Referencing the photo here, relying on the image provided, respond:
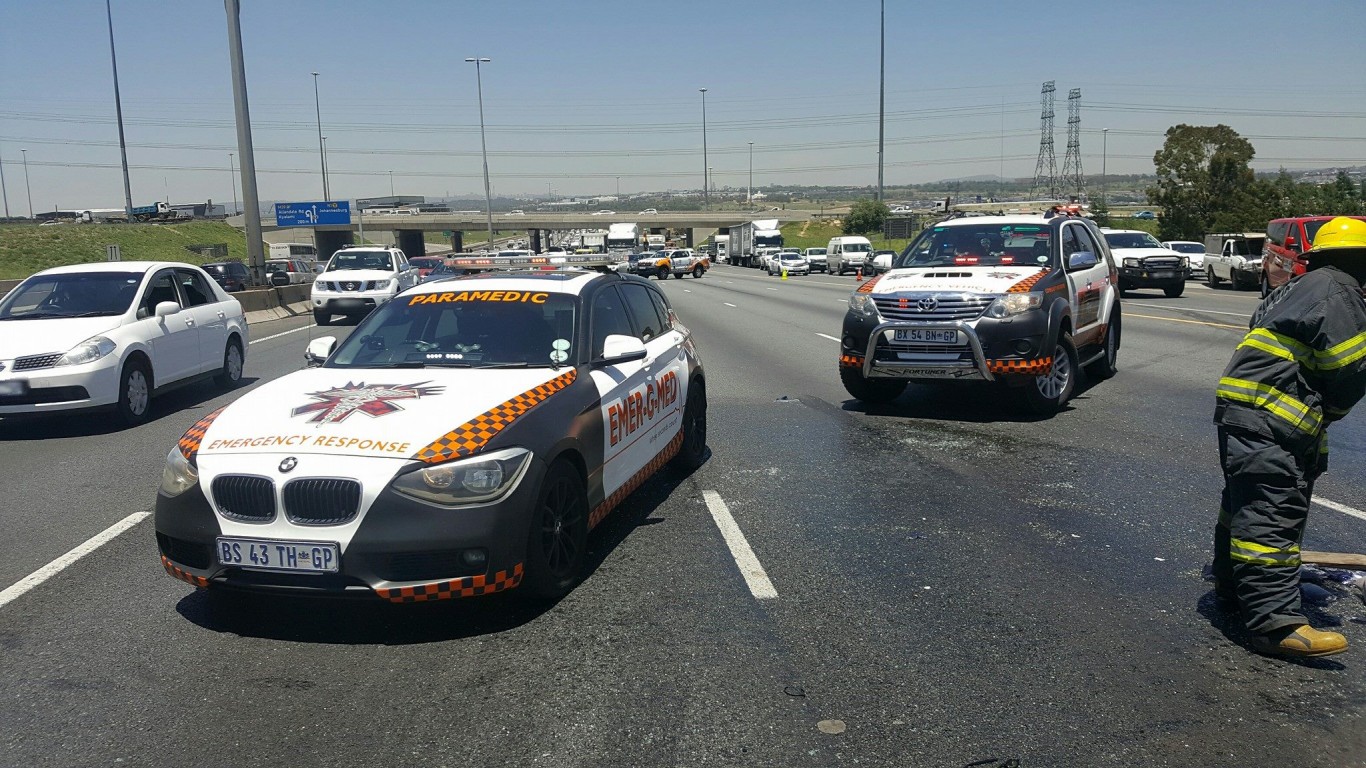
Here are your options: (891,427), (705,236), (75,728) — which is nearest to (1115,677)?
(75,728)

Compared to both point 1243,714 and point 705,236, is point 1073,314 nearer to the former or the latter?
point 1243,714

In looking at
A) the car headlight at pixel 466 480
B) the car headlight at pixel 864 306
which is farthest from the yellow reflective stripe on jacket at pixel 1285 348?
the car headlight at pixel 864 306

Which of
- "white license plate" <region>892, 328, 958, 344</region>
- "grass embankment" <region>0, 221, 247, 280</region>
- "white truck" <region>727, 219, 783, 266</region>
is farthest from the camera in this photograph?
"white truck" <region>727, 219, 783, 266</region>

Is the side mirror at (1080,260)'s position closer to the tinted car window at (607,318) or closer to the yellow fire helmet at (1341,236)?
the tinted car window at (607,318)

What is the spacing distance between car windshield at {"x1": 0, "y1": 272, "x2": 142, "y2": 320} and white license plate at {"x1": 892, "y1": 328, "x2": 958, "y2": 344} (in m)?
7.99

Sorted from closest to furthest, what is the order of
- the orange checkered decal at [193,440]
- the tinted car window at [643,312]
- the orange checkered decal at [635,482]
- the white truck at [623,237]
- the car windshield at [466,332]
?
the orange checkered decal at [193,440], the orange checkered decal at [635,482], the car windshield at [466,332], the tinted car window at [643,312], the white truck at [623,237]

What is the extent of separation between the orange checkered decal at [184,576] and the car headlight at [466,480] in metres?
1.06

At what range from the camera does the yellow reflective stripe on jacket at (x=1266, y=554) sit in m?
4.54

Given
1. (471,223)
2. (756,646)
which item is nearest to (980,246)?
(756,646)

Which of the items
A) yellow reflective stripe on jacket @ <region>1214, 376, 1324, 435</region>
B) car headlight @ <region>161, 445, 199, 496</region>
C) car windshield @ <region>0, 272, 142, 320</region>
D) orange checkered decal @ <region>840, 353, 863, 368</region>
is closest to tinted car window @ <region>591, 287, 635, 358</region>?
car headlight @ <region>161, 445, 199, 496</region>

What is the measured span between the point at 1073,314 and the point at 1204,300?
19479mm

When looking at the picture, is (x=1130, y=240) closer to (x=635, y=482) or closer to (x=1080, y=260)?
(x=1080, y=260)

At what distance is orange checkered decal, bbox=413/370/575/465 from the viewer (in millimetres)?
4758

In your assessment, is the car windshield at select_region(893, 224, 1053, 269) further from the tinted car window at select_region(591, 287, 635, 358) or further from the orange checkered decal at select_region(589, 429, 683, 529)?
the tinted car window at select_region(591, 287, 635, 358)
